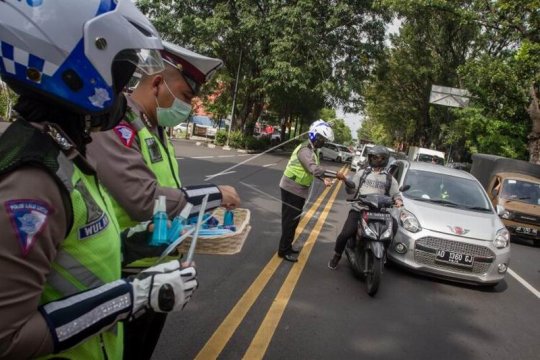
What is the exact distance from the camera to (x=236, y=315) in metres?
4.46

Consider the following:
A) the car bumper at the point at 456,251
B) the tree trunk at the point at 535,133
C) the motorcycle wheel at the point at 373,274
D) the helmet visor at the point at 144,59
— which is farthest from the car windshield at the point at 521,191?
the helmet visor at the point at 144,59

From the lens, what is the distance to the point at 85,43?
1.39 m

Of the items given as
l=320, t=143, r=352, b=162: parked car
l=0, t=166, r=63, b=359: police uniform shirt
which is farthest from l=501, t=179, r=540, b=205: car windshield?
l=320, t=143, r=352, b=162: parked car

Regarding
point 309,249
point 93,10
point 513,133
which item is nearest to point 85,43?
point 93,10

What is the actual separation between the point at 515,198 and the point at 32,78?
1319 centimetres

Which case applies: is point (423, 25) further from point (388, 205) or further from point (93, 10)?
point (93, 10)

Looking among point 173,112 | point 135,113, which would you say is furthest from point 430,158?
point 135,113

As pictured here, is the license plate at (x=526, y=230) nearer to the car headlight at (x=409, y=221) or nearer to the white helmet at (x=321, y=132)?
the car headlight at (x=409, y=221)

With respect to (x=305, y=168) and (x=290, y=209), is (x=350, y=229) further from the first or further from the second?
(x=305, y=168)

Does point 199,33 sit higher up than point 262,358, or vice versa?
point 199,33

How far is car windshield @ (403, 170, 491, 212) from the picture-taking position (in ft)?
24.7

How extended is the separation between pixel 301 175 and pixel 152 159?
4.01 m

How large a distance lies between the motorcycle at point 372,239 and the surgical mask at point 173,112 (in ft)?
11.7

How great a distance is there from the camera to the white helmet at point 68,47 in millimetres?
1323
